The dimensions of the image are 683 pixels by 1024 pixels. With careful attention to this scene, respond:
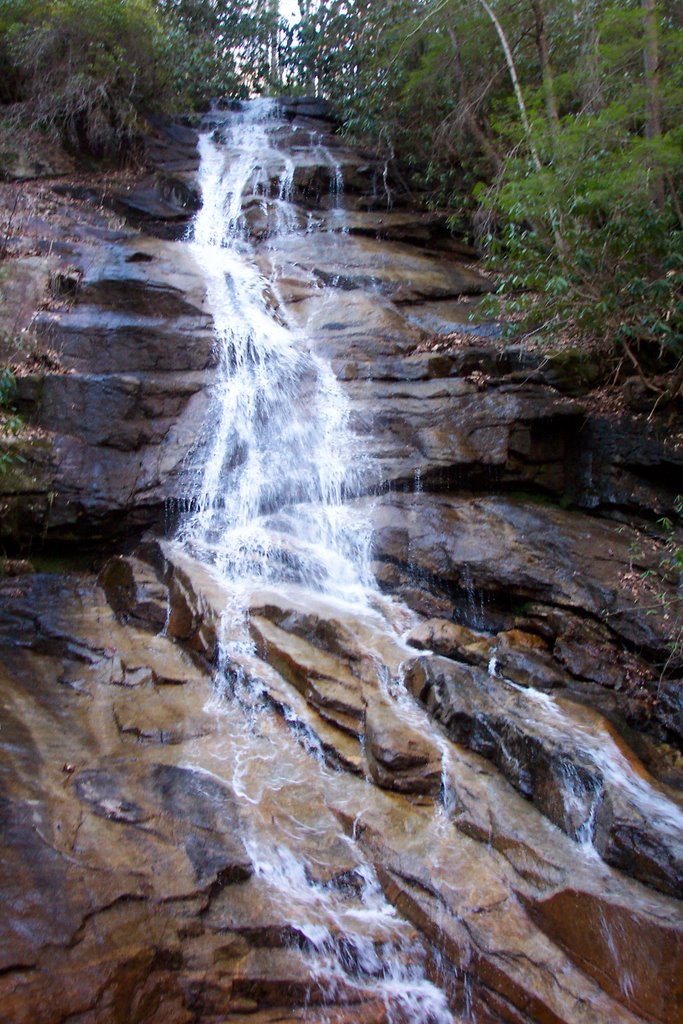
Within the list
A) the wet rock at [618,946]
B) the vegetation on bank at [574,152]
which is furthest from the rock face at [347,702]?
the vegetation on bank at [574,152]

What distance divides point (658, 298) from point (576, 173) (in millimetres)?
1889

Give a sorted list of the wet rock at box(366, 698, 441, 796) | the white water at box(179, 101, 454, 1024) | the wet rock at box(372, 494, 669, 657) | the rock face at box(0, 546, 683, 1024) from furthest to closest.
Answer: the wet rock at box(372, 494, 669, 657), the wet rock at box(366, 698, 441, 796), the white water at box(179, 101, 454, 1024), the rock face at box(0, 546, 683, 1024)

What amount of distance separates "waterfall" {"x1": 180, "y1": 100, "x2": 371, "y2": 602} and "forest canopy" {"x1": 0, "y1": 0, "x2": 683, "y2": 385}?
328 cm

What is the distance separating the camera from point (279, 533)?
309 inches

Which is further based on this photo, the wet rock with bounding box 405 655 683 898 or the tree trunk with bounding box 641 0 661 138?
the tree trunk with bounding box 641 0 661 138

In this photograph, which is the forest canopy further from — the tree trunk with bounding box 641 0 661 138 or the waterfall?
the waterfall

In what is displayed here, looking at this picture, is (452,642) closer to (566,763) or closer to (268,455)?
(566,763)

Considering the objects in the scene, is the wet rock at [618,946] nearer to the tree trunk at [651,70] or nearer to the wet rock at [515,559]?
the wet rock at [515,559]

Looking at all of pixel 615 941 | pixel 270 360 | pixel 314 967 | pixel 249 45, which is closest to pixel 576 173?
pixel 270 360

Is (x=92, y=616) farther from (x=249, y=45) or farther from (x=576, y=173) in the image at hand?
(x=249, y=45)

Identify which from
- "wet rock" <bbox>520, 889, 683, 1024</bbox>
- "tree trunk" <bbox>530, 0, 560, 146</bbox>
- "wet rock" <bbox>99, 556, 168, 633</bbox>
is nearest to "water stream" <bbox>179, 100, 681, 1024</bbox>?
"wet rock" <bbox>520, 889, 683, 1024</bbox>

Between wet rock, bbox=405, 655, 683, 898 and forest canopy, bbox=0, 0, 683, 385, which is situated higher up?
forest canopy, bbox=0, 0, 683, 385

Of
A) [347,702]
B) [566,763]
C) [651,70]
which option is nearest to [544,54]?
[651,70]

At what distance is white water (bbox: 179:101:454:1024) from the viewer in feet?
13.1
